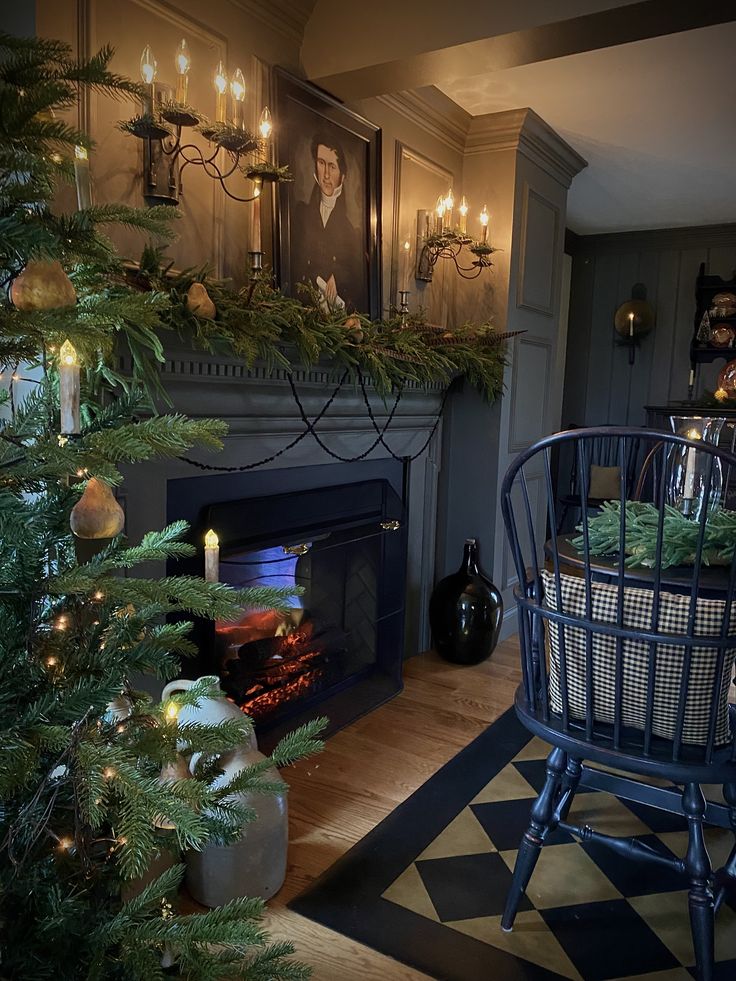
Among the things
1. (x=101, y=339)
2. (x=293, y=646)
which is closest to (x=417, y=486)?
(x=293, y=646)

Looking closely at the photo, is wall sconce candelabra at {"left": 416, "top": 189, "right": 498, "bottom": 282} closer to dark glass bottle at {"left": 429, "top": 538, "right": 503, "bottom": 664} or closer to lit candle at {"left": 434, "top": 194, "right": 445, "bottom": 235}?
lit candle at {"left": 434, "top": 194, "right": 445, "bottom": 235}

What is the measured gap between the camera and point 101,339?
0.97 m

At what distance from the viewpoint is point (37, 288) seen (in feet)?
2.95

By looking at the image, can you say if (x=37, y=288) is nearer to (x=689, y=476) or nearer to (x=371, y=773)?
(x=689, y=476)

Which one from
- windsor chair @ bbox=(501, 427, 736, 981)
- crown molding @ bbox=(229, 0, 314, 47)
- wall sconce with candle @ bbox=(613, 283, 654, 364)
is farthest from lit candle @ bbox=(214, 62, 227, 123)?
wall sconce with candle @ bbox=(613, 283, 654, 364)

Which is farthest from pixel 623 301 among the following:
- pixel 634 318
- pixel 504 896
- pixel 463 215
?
pixel 504 896

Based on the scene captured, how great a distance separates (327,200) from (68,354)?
174cm

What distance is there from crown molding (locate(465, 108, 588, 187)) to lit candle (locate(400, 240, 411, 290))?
740 millimetres

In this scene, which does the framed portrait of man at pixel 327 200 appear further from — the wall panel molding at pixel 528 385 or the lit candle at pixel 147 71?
the wall panel molding at pixel 528 385

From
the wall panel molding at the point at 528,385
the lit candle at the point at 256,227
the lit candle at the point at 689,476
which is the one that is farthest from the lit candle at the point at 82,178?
the wall panel molding at the point at 528,385

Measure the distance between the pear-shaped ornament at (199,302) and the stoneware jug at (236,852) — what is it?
85cm

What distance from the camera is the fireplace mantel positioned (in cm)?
192

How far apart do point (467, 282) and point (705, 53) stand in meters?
1.25

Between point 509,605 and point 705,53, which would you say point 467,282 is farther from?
point 509,605
